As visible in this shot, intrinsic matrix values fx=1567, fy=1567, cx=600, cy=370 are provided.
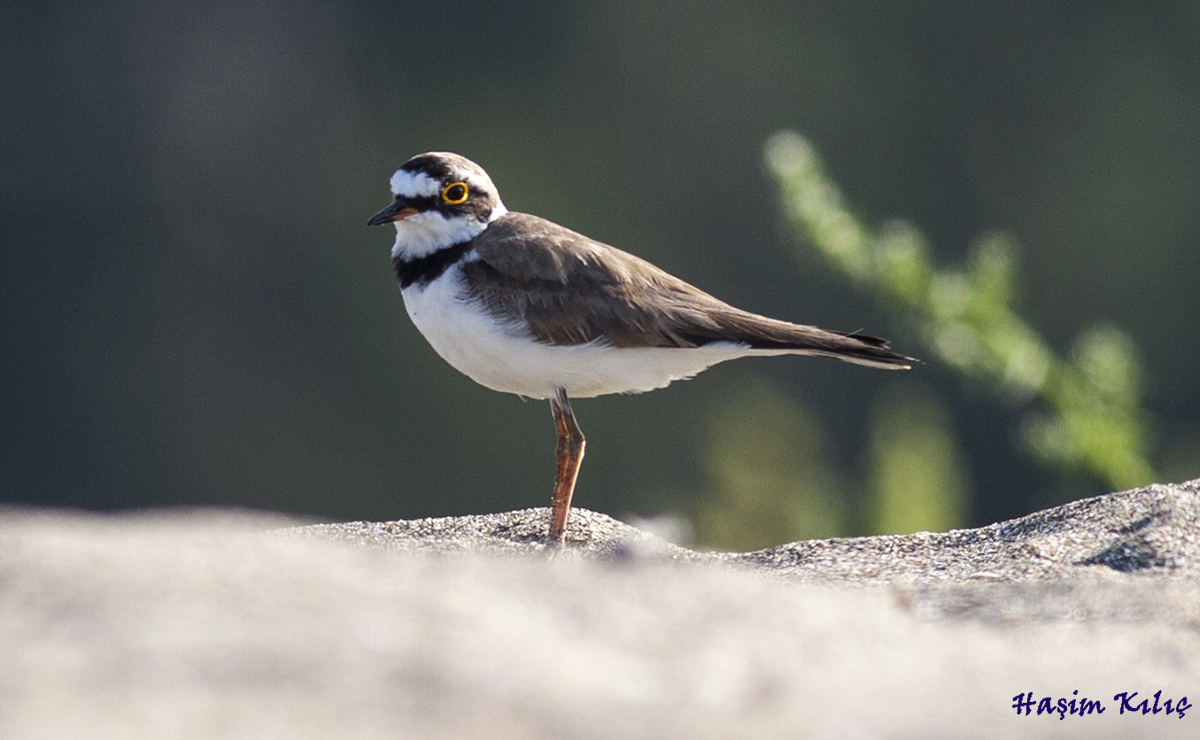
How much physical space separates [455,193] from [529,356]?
807mm

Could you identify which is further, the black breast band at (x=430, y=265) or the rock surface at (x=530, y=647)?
the black breast band at (x=430, y=265)

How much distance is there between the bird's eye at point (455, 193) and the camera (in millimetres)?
6336

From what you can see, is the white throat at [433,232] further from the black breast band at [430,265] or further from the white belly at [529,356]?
the white belly at [529,356]

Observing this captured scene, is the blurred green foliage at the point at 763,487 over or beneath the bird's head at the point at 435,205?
over

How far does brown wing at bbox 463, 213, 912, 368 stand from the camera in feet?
19.6

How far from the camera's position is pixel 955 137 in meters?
31.2

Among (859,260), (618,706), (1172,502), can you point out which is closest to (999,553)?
(1172,502)

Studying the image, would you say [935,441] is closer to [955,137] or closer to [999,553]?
[999,553]

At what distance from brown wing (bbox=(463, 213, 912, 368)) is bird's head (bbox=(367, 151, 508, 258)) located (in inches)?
9.9

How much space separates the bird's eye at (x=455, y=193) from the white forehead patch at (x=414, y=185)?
0.04 m

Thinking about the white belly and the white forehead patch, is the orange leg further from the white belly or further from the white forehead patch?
the white forehead patch

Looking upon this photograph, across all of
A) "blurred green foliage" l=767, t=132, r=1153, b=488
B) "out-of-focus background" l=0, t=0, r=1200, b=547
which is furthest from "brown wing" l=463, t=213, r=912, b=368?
"out-of-focus background" l=0, t=0, r=1200, b=547

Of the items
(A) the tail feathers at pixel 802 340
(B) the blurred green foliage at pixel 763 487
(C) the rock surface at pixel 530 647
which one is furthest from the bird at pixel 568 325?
(B) the blurred green foliage at pixel 763 487

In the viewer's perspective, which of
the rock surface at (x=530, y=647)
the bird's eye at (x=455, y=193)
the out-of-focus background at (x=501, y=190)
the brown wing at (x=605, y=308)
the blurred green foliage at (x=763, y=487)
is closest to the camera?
the rock surface at (x=530, y=647)
